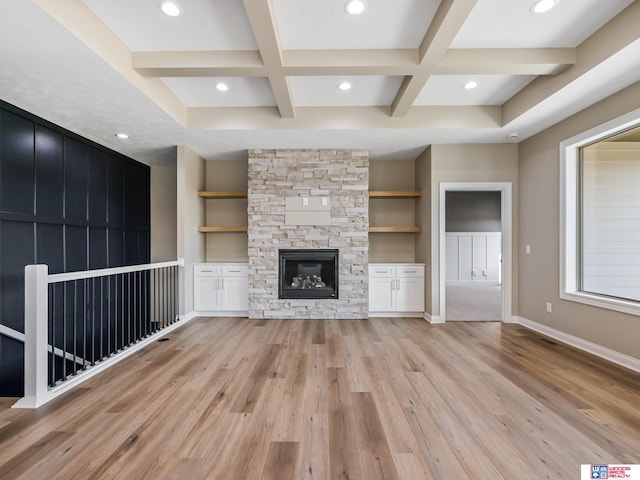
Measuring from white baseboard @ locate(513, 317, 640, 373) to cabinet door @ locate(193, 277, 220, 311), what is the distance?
461cm

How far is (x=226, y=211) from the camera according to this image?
17.4 ft

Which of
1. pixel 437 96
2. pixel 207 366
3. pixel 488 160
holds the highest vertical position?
pixel 437 96

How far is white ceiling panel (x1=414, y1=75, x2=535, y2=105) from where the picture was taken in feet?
10.1

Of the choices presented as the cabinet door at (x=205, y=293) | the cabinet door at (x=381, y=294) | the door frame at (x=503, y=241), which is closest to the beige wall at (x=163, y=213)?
the cabinet door at (x=205, y=293)

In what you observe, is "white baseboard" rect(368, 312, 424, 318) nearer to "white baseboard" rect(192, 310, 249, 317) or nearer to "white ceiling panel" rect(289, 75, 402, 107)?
"white baseboard" rect(192, 310, 249, 317)

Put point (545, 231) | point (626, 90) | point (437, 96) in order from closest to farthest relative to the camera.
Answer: point (626, 90)
point (437, 96)
point (545, 231)

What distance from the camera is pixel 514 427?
1863 millimetres

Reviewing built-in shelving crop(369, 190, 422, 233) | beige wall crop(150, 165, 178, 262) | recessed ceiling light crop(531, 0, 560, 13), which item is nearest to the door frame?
built-in shelving crop(369, 190, 422, 233)

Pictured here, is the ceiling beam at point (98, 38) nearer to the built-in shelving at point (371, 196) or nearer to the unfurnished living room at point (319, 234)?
the unfurnished living room at point (319, 234)

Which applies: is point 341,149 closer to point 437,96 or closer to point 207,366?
point 437,96

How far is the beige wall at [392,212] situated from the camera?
17.1 feet

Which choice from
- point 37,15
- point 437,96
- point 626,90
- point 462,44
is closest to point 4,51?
point 37,15

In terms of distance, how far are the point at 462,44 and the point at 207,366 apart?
373cm

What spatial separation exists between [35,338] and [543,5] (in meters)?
4.38
